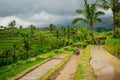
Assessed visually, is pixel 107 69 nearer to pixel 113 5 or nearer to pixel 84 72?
pixel 84 72

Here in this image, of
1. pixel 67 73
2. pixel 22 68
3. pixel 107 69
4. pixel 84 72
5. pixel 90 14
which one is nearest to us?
pixel 84 72

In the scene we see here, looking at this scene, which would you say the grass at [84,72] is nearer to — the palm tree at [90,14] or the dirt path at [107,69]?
the dirt path at [107,69]

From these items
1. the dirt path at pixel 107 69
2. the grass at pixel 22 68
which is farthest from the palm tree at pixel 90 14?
the dirt path at pixel 107 69

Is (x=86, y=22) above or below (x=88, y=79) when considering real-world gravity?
above

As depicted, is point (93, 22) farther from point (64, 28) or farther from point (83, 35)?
point (64, 28)

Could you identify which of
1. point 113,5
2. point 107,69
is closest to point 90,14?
point 113,5

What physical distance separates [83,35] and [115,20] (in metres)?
33.6

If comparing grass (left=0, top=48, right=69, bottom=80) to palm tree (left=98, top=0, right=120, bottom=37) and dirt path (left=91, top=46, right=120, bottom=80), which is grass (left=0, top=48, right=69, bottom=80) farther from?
palm tree (left=98, top=0, right=120, bottom=37)

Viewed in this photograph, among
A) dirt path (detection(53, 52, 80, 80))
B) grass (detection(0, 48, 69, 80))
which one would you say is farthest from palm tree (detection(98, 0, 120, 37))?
dirt path (detection(53, 52, 80, 80))

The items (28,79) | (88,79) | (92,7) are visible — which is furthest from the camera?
(92,7)

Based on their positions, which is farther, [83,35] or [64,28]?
[64,28]

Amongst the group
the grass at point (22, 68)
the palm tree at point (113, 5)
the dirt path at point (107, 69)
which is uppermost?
the palm tree at point (113, 5)

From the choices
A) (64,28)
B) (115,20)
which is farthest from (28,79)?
(64,28)

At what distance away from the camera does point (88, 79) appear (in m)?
13.5
